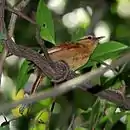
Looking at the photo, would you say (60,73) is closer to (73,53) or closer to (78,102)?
→ (73,53)

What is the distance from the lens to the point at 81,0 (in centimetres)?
162

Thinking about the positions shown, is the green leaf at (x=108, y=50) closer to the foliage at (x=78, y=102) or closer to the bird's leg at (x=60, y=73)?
the foliage at (x=78, y=102)

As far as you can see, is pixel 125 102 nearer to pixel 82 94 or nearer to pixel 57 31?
pixel 82 94

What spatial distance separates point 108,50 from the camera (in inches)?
32.3

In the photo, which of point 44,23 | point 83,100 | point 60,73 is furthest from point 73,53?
point 83,100

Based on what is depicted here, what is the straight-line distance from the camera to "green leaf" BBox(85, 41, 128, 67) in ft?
2.64

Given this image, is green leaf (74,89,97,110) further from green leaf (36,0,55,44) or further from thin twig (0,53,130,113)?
thin twig (0,53,130,113)

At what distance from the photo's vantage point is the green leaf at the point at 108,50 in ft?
2.64

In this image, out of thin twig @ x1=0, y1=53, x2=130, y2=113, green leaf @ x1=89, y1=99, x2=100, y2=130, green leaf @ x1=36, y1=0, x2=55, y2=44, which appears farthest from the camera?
green leaf @ x1=89, y1=99, x2=100, y2=130

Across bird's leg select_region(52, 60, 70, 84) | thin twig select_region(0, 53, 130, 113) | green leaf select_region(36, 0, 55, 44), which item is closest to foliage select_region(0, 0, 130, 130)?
green leaf select_region(36, 0, 55, 44)

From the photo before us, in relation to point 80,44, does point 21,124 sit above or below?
below

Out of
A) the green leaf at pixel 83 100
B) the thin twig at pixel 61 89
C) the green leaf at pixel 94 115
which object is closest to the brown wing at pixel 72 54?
the green leaf at pixel 94 115

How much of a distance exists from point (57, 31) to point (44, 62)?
989mm

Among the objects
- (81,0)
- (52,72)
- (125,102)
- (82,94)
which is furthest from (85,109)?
(81,0)
